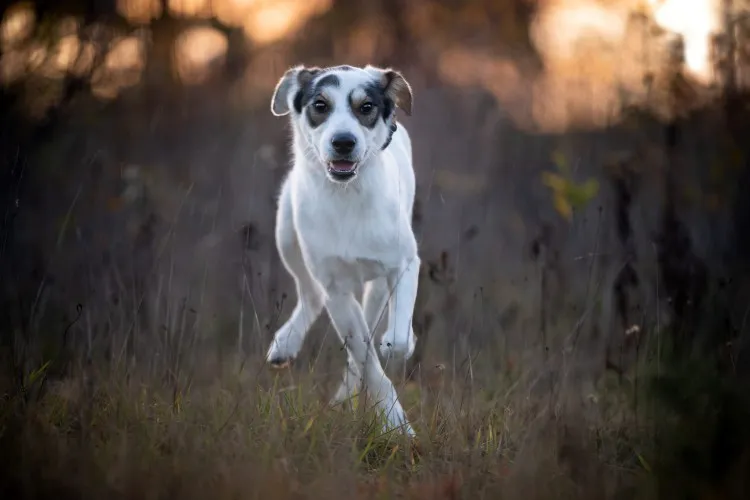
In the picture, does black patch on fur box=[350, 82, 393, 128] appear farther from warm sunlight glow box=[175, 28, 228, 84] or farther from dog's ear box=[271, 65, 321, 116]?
warm sunlight glow box=[175, 28, 228, 84]

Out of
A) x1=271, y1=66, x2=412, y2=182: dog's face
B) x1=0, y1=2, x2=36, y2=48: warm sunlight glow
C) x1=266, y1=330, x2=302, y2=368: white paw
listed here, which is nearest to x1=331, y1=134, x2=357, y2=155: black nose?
x1=271, y1=66, x2=412, y2=182: dog's face

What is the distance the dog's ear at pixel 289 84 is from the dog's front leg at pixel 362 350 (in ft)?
4.04

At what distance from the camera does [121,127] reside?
27.3ft

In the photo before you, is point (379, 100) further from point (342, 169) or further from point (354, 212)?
point (354, 212)

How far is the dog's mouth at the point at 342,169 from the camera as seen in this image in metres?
4.57

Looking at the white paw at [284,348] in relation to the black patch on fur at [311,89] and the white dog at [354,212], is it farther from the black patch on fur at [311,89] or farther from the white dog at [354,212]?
the black patch on fur at [311,89]

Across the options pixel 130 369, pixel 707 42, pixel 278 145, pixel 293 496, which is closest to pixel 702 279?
pixel 707 42

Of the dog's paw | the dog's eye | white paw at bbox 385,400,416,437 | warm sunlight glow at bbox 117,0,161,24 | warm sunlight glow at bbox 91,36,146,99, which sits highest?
warm sunlight glow at bbox 117,0,161,24

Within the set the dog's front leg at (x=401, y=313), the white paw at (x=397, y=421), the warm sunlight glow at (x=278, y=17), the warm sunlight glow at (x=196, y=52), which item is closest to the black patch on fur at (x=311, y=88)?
the dog's front leg at (x=401, y=313)

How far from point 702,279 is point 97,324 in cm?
339

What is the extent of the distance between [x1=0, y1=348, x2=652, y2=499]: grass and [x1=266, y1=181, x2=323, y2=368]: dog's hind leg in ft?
2.52

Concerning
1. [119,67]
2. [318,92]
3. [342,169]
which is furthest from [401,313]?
[119,67]

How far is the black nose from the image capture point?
4.48 meters

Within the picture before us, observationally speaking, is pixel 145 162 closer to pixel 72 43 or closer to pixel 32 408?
pixel 72 43
